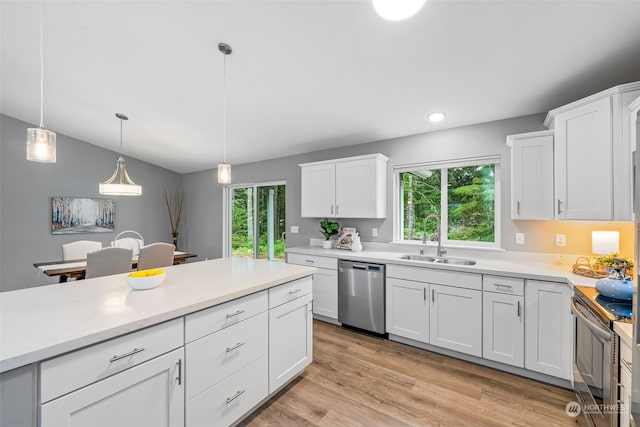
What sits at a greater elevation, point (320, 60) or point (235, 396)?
point (320, 60)

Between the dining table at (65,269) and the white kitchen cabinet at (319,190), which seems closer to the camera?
the dining table at (65,269)

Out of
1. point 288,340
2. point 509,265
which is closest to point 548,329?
point 509,265

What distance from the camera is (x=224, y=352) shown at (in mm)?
1477

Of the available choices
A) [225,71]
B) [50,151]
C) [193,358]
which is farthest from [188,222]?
[193,358]

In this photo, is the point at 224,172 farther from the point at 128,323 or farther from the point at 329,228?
the point at 329,228

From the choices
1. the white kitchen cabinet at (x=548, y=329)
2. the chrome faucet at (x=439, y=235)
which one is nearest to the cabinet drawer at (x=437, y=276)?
the white kitchen cabinet at (x=548, y=329)

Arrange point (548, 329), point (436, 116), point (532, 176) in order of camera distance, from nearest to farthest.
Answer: point (548, 329)
point (532, 176)
point (436, 116)

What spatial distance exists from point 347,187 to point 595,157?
7.28 ft

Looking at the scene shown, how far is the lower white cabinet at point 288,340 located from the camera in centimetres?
179

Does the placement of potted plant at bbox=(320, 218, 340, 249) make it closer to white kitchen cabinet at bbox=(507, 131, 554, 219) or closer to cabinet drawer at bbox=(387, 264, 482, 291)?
cabinet drawer at bbox=(387, 264, 482, 291)

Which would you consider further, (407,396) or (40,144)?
(407,396)

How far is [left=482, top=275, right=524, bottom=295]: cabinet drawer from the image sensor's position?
2109 millimetres

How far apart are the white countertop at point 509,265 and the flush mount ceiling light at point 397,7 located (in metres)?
1.98

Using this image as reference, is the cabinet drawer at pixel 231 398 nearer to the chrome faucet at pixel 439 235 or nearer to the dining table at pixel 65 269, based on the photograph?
the chrome faucet at pixel 439 235
